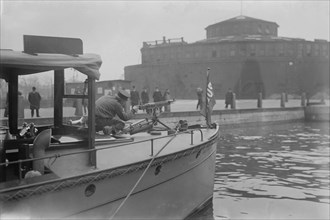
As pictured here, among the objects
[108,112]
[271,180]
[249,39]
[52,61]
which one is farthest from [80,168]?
[249,39]

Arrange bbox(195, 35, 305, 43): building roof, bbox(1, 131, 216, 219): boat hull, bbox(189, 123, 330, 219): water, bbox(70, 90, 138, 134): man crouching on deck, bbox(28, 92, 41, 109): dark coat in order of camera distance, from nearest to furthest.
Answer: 1. bbox(1, 131, 216, 219): boat hull
2. bbox(28, 92, 41, 109): dark coat
3. bbox(70, 90, 138, 134): man crouching on deck
4. bbox(189, 123, 330, 219): water
5. bbox(195, 35, 305, 43): building roof

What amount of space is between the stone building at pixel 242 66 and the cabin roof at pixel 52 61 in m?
43.1

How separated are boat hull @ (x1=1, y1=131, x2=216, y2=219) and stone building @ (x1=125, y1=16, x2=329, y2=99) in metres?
41.0

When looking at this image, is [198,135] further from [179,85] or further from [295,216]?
[179,85]

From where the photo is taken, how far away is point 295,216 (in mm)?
7402

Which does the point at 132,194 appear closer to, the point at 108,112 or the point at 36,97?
the point at 108,112

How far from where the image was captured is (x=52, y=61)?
417 cm

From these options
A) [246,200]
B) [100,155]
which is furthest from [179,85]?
[100,155]

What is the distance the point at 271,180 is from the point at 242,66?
38.3 metres

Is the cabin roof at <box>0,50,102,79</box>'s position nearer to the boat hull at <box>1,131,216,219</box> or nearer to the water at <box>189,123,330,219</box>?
the boat hull at <box>1,131,216,219</box>

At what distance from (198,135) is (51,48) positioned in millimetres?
3897

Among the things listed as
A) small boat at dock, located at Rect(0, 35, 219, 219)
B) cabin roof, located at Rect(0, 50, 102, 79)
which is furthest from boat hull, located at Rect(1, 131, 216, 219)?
cabin roof, located at Rect(0, 50, 102, 79)

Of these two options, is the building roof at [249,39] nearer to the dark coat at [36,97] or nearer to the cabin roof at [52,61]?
the dark coat at [36,97]

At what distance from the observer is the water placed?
7688 millimetres
